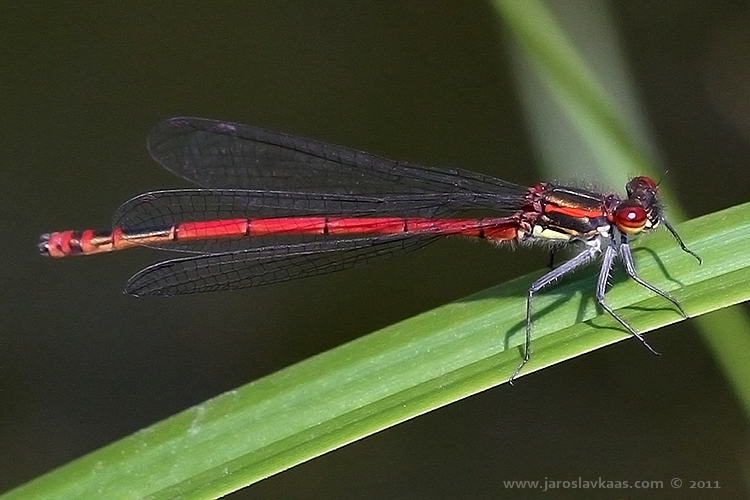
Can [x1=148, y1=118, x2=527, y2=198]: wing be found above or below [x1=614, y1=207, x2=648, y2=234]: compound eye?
above

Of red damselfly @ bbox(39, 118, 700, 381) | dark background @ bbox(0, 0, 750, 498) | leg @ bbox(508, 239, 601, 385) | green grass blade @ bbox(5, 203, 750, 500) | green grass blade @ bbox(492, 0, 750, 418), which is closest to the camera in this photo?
green grass blade @ bbox(5, 203, 750, 500)

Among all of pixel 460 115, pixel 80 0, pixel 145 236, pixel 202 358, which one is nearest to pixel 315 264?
pixel 145 236

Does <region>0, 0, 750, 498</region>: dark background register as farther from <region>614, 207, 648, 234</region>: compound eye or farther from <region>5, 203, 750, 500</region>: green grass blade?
<region>5, 203, 750, 500</region>: green grass blade

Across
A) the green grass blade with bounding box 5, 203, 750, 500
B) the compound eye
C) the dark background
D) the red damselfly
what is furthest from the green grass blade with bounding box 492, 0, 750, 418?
the dark background

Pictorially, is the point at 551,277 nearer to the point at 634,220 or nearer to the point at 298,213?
the point at 634,220

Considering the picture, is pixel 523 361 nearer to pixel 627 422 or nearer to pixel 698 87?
pixel 627 422

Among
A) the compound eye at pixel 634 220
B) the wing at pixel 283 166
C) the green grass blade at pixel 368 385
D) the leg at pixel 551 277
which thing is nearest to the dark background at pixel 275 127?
the wing at pixel 283 166

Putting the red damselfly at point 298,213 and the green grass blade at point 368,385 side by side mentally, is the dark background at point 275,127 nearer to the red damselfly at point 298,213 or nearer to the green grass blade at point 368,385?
the red damselfly at point 298,213
